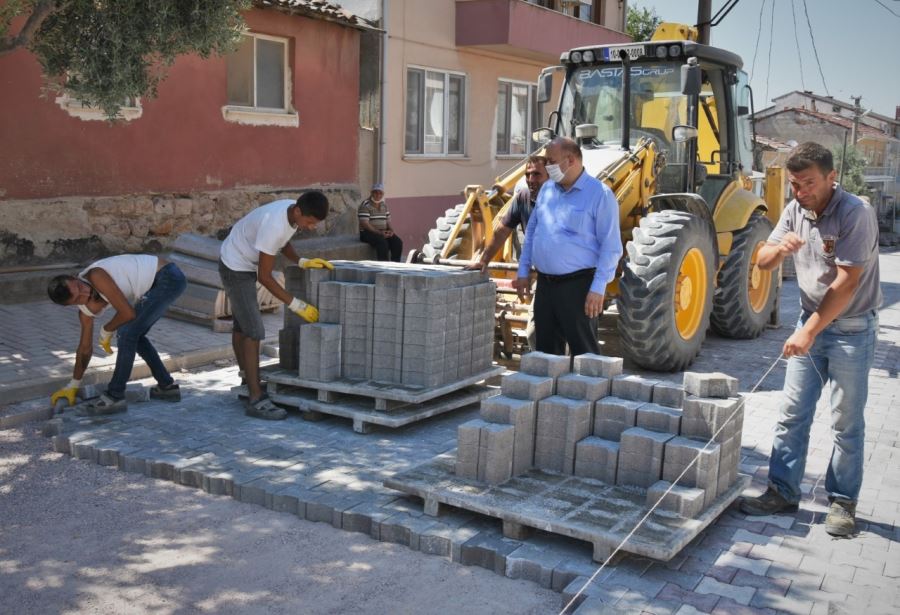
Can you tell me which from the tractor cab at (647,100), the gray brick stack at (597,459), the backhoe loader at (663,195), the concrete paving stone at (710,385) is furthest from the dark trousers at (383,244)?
the concrete paving stone at (710,385)

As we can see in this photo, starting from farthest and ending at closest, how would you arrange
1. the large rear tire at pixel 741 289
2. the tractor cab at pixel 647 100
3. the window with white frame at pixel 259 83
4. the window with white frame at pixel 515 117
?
the window with white frame at pixel 515 117
the window with white frame at pixel 259 83
the large rear tire at pixel 741 289
the tractor cab at pixel 647 100

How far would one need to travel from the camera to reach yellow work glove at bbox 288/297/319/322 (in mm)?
6865

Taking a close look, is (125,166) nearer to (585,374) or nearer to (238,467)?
(238,467)

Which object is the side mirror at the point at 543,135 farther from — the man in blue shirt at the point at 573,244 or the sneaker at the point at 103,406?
the sneaker at the point at 103,406

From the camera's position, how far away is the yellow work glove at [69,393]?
22.8 ft

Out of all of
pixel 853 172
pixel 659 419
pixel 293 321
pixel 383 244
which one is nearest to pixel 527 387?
pixel 659 419

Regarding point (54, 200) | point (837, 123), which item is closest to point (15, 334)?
point (54, 200)

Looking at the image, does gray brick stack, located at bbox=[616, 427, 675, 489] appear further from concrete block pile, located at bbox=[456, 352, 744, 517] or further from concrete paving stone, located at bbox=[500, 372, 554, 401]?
concrete paving stone, located at bbox=[500, 372, 554, 401]

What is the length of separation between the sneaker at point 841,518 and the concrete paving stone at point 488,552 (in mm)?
1699

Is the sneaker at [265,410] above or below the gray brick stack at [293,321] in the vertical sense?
below

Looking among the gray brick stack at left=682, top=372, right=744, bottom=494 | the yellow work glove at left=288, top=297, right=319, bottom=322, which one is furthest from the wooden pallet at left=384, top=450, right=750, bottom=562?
the yellow work glove at left=288, top=297, right=319, bottom=322

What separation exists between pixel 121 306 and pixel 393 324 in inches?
77.8

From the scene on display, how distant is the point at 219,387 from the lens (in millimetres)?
7938

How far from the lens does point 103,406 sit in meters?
6.80
